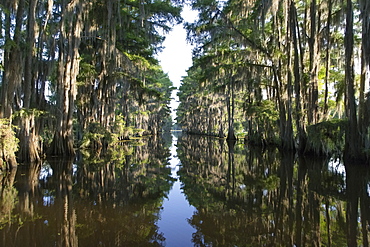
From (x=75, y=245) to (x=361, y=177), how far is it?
23.3 feet

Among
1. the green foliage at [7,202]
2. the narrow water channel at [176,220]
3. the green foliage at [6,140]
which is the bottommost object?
the narrow water channel at [176,220]

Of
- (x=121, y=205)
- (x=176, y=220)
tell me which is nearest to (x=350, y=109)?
(x=176, y=220)

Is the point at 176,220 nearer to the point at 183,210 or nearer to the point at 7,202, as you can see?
the point at 183,210

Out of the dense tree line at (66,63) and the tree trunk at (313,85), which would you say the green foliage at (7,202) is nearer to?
the dense tree line at (66,63)

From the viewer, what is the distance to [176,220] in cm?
397

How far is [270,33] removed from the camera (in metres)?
16.5

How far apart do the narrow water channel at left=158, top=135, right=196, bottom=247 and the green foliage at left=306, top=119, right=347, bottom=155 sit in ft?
25.4

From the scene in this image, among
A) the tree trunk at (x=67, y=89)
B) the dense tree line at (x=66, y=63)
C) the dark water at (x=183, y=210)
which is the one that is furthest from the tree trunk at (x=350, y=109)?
the tree trunk at (x=67, y=89)

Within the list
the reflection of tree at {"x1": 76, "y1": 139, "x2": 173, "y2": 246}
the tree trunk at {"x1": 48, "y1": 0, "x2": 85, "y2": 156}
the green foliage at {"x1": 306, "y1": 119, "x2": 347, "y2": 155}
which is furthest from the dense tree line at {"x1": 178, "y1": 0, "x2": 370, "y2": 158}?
the reflection of tree at {"x1": 76, "y1": 139, "x2": 173, "y2": 246}

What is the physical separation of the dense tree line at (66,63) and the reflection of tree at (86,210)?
281cm

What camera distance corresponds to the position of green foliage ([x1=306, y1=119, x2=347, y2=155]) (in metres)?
10.3

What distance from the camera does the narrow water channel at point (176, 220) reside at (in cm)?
326

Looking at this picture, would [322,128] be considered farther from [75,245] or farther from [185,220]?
[75,245]

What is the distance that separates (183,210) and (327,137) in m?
8.80
